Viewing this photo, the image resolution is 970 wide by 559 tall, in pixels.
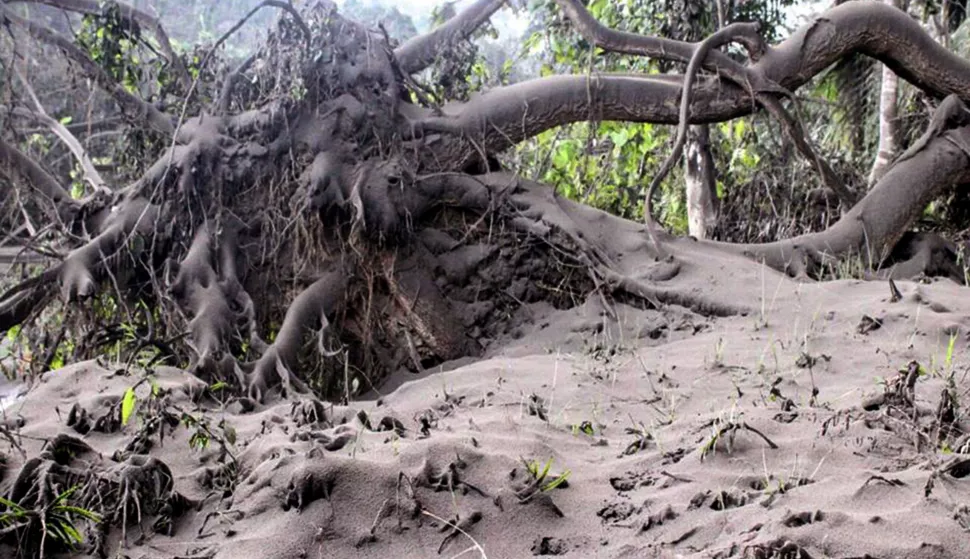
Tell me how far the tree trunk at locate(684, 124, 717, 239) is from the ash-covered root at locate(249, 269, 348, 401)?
4.15 meters

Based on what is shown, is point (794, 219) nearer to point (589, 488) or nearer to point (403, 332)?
point (403, 332)

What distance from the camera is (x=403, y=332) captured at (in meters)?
5.85

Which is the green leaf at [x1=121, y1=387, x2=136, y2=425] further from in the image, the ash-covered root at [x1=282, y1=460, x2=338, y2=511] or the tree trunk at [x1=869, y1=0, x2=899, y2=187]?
the tree trunk at [x1=869, y1=0, x2=899, y2=187]

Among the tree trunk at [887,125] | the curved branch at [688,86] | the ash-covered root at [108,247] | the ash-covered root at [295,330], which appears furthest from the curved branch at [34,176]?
the tree trunk at [887,125]

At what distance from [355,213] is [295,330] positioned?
0.80 metres

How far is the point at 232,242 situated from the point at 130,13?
2.21 m

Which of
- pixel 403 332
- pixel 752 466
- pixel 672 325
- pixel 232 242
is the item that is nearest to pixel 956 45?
pixel 672 325

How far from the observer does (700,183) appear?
8.65 metres

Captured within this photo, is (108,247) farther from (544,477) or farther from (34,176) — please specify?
(544,477)

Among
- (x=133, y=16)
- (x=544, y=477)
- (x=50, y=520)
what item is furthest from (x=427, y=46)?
(x=50, y=520)

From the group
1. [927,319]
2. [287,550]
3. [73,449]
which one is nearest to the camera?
[287,550]

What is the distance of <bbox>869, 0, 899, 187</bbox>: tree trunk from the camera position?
7688mm

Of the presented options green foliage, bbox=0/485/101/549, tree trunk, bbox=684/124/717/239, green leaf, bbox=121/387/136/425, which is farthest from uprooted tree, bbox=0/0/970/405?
green foliage, bbox=0/485/101/549

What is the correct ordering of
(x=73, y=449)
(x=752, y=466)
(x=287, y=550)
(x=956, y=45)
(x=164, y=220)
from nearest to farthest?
(x=287, y=550) < (x=752, y=466) < (x=73, y=449) < (x=164, y=220) < (x=956, y=45)
